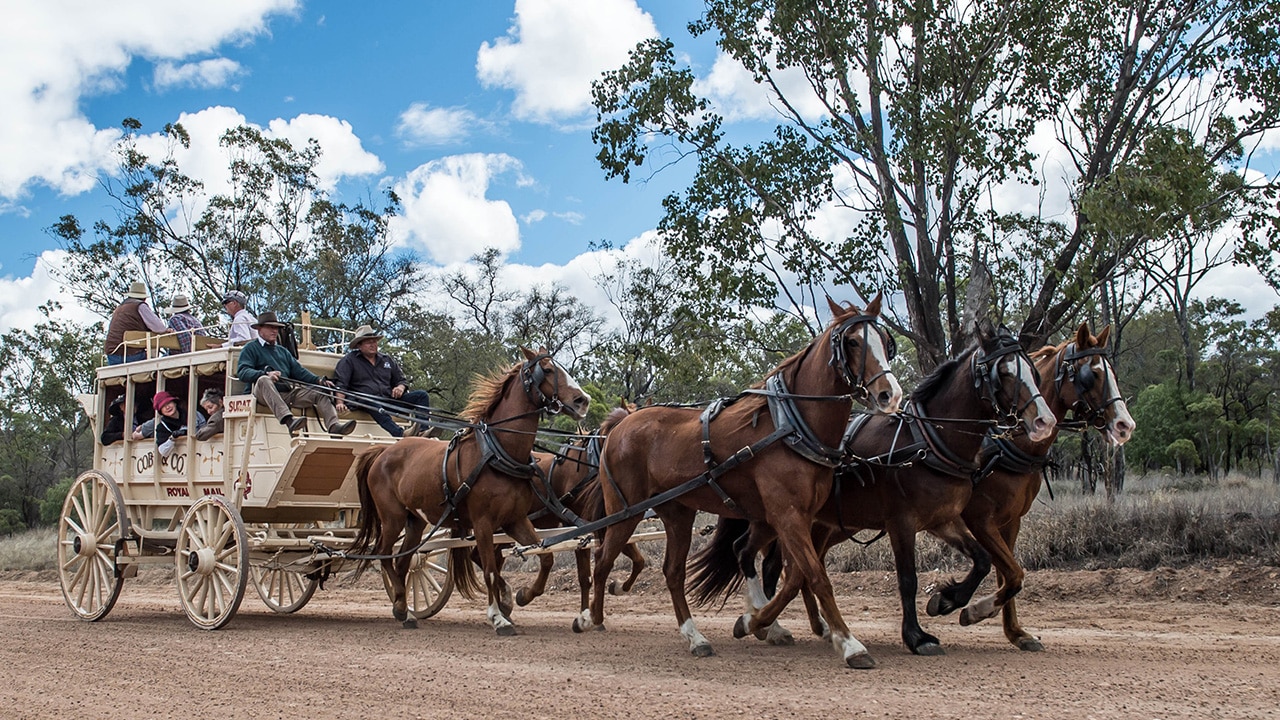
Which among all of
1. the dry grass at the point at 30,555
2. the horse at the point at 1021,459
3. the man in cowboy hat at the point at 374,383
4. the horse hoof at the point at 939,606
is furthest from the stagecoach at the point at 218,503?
the dry grass at the point at 30,555

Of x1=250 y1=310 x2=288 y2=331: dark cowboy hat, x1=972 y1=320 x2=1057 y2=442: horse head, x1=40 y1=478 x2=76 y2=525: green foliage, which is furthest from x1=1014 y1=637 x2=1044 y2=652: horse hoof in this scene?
x1=40 y1=478 x2=76 y2=525: green foliage

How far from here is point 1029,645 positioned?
757 cm

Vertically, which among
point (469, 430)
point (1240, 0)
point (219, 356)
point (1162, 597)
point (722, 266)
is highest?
point (1240, 0)

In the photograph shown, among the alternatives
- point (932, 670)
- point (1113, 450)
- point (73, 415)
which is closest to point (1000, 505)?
point (932, 670)

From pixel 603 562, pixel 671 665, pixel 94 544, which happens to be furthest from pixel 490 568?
pixel 94 544

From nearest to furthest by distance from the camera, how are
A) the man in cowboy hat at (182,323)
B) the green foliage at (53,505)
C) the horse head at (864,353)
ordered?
the horse head at (864,353) → the man in cowboy hat at (182,323) → the green foliage at (53,505)

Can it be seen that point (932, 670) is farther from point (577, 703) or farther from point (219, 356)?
point (219, 356)

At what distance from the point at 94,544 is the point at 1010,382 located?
29.2 feet

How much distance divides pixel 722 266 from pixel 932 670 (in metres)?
8.99

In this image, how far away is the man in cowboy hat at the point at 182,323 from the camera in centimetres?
1109

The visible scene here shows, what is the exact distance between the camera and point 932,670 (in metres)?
6.49

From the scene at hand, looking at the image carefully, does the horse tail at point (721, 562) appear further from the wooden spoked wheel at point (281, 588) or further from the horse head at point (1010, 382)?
the wooden spoked wheel at point (281, 588)

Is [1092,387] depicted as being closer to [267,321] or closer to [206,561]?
[267,321]

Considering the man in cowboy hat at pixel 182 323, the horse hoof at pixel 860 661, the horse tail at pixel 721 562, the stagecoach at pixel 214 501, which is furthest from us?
the man in cowboy hat at pixel 182 323
